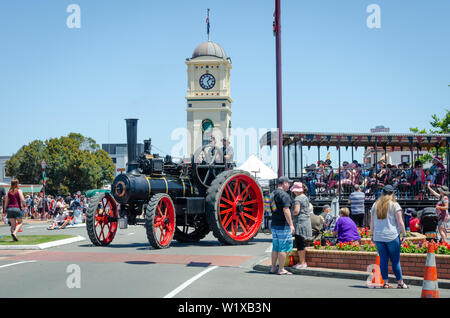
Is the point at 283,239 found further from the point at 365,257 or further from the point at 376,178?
the point at 376,178

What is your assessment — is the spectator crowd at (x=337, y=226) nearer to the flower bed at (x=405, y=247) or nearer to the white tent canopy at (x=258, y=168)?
the flower bed at (x=405, y=247)

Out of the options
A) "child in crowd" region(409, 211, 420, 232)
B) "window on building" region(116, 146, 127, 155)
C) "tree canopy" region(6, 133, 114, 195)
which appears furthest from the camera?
"window on building" region(116, 146, 127, 155)

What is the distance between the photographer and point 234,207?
1479 cm

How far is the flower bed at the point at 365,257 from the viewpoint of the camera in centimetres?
881

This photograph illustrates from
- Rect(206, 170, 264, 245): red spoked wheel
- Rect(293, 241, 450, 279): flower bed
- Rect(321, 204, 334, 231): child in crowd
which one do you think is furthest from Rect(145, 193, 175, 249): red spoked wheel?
Rect(293, 241, 450, 279): flower bed

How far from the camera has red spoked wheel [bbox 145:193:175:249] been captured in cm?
1299

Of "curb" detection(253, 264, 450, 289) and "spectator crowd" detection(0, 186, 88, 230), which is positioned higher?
"curb" detection(253, 264, 450, 289)

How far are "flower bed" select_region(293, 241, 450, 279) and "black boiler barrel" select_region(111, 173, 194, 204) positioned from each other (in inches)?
209

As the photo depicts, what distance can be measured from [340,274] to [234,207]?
5756mm

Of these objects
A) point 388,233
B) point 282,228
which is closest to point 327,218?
point 282,228

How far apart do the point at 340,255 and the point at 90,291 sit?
4.36 metres

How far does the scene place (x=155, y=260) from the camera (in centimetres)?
1141

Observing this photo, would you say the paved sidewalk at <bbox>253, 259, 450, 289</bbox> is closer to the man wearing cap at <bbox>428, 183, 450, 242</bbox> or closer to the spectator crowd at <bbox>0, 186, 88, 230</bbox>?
the man wearing cap at <bbox>428, 183, 450, 242</bbox>

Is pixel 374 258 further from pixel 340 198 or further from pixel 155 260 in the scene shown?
pixel 340 198
